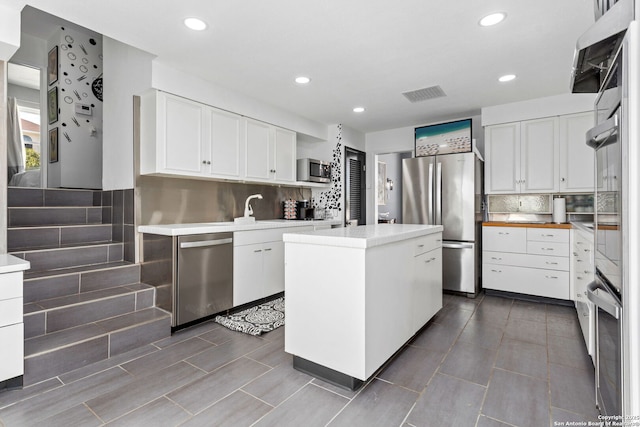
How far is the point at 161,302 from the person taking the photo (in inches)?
114

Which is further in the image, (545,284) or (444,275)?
(444,275)

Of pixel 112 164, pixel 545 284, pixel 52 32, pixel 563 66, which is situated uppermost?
pixel 52 32

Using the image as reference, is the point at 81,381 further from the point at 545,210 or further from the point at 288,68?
the point at 545,210

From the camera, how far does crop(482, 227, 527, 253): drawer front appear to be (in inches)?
152

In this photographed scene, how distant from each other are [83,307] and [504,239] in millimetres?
4404

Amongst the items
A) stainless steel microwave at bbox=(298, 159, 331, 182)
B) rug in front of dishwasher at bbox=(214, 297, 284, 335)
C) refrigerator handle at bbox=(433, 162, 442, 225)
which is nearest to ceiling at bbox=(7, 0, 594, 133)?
refrigerator handle at bbox=(433, 162, 442, 225)

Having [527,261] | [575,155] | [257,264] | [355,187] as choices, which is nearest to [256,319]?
[257,264]

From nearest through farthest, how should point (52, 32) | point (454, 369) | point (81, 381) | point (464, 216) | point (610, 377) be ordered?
point (610, 377)
point (81, 381)
point (454, 369)
point (464, 216)
point (52, 32)

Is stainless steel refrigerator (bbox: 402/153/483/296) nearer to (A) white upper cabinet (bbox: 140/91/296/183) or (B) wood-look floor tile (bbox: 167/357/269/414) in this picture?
(A) white upper cabinet (bbox: 140/91/296/183)

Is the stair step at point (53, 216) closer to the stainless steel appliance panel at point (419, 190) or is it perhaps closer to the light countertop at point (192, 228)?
the light countertop at point (192, 228)

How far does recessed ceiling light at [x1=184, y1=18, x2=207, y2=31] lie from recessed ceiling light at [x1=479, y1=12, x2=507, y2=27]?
1.99 meters

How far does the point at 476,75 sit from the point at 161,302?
12.2ft

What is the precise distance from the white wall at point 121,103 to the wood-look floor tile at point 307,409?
2.55 m

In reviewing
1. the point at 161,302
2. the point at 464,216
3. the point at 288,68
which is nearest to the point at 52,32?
the point at 288,68
